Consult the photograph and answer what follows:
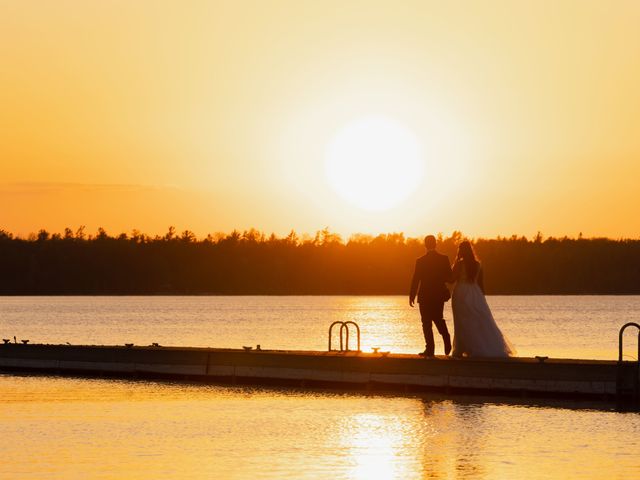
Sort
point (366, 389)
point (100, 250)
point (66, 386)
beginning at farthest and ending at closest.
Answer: point (100, 250) → point (66, 386) → point (366, 389)

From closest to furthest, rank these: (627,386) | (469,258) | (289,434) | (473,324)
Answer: (289,434), (627,386), (469,258), (473,324)

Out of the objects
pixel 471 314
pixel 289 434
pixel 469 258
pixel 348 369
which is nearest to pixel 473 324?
pixel 471 314

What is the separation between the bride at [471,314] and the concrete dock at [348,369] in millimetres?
564

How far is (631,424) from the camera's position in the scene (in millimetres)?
21641

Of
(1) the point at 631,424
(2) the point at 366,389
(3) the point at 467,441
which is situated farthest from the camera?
(2) the point at 366,389

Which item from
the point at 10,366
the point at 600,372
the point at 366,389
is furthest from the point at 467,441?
the point at 10,366

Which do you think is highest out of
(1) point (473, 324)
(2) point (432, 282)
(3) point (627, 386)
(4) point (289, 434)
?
(2) point (432, 282)

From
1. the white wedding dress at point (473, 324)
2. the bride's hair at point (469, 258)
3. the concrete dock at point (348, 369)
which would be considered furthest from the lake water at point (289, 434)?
the bride's hair at point (469, 258)

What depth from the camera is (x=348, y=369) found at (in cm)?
2747

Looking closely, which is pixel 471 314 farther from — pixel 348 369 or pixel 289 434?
pixel 289 434

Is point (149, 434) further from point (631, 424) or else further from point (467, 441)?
point (631, 424)

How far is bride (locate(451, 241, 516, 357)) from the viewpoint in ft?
82.7

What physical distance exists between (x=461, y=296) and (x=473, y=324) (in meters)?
0.69

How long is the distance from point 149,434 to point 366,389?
22.8 ft
